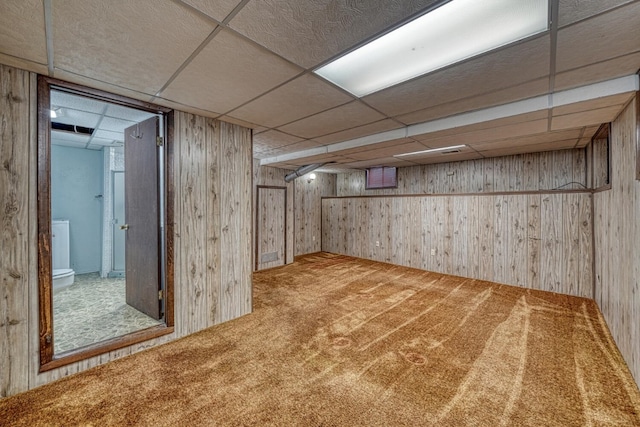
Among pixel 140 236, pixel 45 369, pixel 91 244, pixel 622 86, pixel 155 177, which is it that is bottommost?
pixel 45 369

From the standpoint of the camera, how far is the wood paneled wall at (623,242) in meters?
2.00

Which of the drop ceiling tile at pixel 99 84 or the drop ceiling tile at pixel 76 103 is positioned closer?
the drop ceiling tile at pixel 99 84

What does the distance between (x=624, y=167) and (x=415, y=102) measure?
190 centimetres

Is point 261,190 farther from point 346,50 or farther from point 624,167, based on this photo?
point 624,167

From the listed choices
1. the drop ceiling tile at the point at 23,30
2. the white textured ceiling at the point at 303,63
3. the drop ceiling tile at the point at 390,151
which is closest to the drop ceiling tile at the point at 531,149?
the white textured ceiling at the point at 303,63

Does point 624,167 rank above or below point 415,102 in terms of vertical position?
below

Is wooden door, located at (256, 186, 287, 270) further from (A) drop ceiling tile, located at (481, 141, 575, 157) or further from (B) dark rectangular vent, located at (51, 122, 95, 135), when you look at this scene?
(A) drop ceiling tile, located at (481, 141, 575, 157)

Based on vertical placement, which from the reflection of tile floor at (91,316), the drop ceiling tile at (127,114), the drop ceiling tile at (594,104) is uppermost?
the drop ceiling tile at (127,114)

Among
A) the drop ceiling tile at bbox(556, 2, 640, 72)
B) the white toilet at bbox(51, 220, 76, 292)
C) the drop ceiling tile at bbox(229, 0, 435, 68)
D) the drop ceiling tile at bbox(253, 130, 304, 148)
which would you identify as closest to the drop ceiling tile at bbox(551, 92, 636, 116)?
the drop ceiling tile at bbox(556, 2, 640, 72)

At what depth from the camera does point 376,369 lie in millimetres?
2131

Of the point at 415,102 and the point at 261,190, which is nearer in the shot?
the point at 415,102

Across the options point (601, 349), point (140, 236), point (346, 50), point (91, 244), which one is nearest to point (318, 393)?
point (346, 50)

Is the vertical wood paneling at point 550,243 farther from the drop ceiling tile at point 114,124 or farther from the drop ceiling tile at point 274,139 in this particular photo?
the drop ceiling tile at point 114,124

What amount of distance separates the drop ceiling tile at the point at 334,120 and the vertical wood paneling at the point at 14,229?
2171mm
